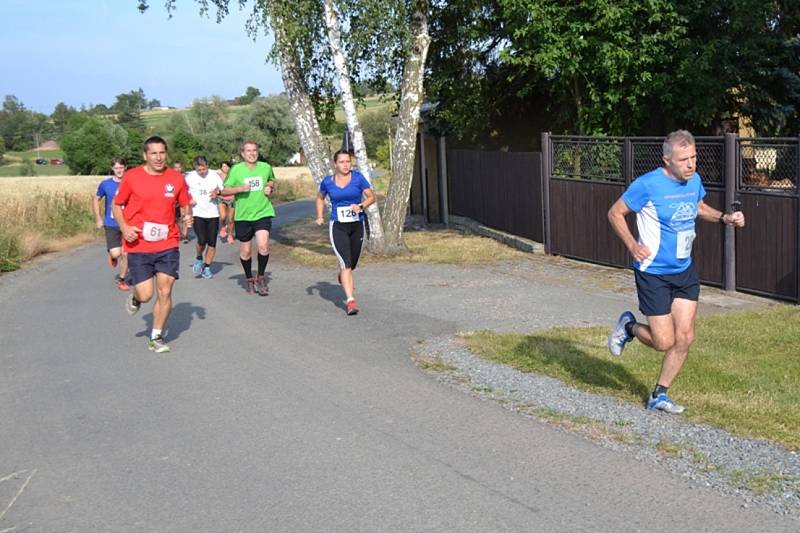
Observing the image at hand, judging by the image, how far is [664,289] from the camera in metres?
6.76

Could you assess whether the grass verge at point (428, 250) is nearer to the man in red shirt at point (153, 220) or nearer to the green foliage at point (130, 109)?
the man in red shirt at point (153, 220)

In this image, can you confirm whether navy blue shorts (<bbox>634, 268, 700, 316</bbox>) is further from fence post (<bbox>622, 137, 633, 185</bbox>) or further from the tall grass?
the tall grass

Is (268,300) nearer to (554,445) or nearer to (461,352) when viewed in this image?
(461,352)

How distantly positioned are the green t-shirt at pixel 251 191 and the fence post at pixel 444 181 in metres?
11.3

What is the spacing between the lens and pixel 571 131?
22938mm

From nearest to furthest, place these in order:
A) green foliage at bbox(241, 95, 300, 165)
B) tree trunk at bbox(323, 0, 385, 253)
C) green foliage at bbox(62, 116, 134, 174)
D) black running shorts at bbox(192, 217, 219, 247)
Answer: black running shorts at bbox(192, 217, 219, 247) → tree trunk at bbox(323, 0, 385, 253) → green foliage at bbox(241, 95, 300, 165) → green foliage at bbox(62, 116, 134, 174)

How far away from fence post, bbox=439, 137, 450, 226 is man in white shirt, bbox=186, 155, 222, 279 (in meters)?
9.36

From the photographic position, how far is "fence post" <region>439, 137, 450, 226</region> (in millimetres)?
24641

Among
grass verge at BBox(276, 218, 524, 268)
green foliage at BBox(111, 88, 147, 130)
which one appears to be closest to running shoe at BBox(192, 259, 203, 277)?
grass verge at BBox(276, 218, 524, 268)

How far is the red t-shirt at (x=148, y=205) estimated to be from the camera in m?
9.45

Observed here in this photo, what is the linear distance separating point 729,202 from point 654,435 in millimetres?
7037

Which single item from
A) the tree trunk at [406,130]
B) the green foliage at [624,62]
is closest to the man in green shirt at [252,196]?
the tree trunk at [406,130]

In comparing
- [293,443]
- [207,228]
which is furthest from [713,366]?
[207,228]

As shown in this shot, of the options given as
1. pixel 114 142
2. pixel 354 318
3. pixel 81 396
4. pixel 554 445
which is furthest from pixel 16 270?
pixel 114 142
